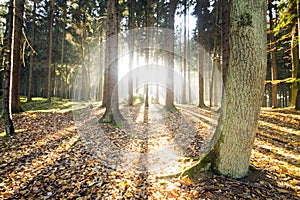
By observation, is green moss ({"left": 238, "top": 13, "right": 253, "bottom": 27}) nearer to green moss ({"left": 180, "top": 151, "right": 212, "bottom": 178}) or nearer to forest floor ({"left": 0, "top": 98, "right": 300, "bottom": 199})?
green moss ({"left": 180, "top": 151, "right": 212, "bottom": 178})

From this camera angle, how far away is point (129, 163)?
4848 millimetres

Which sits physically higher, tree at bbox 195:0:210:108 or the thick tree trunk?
tree at bbox 195:0:210:108

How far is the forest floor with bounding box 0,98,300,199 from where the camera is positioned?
10.7 feet

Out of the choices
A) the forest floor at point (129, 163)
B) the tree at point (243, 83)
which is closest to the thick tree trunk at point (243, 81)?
the tree at point (243, 83)

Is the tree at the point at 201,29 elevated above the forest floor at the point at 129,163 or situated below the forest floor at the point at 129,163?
above

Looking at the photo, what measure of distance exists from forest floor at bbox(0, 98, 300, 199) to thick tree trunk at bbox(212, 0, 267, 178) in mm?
550

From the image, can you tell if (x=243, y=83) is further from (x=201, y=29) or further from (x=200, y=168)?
(x=201, y=29)

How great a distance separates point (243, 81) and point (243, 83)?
4 cm

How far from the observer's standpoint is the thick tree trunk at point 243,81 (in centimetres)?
323

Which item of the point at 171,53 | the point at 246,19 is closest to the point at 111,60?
the point at 171,53

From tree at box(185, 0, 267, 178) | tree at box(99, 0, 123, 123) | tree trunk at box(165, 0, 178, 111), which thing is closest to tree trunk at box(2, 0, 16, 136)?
tree at box(99, 0, 123, 123)

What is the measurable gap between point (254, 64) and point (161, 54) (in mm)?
22787

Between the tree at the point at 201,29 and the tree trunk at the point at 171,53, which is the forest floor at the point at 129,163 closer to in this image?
the tree trunk at the point at 171,53

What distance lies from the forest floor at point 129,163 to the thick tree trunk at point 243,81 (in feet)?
1.80
